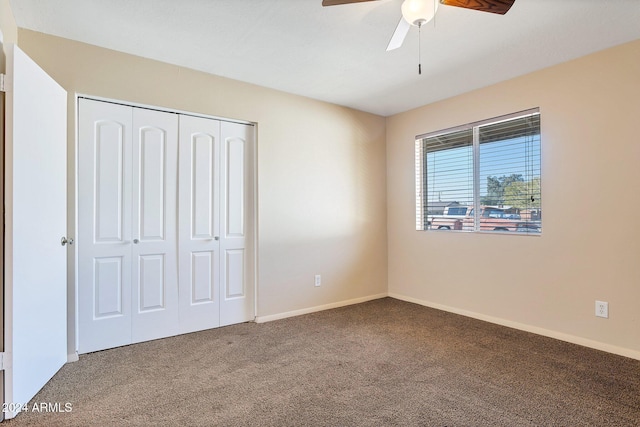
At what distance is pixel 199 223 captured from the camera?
10.5ft

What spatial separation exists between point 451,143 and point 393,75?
1.18 meters

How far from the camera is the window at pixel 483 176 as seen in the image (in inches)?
127

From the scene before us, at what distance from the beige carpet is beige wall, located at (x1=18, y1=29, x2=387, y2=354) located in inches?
32.3

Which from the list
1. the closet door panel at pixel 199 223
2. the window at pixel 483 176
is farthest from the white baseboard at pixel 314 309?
the window at pixel 483 176

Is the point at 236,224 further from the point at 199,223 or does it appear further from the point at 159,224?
the point at 159,224

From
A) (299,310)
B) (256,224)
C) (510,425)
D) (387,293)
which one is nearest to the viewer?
(510,425)

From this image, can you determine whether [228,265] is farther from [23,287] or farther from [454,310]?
[454,310]

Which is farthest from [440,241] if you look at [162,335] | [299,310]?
[162,335]

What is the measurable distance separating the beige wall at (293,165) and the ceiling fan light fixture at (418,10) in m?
1.91

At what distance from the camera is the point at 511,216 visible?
336 cm

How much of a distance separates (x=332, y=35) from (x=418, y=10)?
0.77 meters

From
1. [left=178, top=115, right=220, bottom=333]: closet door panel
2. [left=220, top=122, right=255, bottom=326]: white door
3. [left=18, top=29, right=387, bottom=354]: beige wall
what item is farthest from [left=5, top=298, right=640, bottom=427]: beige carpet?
[left=18, top=29, right=387, bottom=354]: beige wall

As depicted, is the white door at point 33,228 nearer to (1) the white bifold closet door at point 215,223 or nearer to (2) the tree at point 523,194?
(1) the white bifold closet door at point 215,223

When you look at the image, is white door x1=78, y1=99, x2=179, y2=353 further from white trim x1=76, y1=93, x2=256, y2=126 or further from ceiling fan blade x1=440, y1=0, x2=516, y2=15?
ceiling fan blade x1=440, y1=0, x2=516, y2=15
